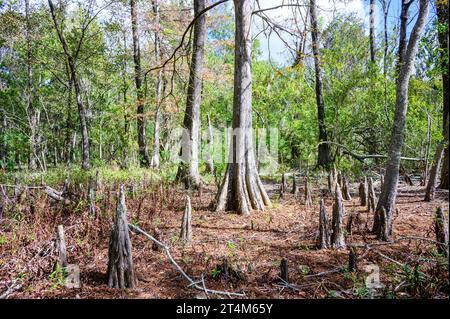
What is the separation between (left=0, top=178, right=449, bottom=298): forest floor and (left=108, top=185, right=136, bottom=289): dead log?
108 mm

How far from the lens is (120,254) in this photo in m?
2.87

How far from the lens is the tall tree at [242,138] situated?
239 inches

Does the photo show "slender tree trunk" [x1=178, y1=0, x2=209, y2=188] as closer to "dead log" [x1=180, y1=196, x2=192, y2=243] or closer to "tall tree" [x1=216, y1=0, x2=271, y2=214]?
"tall tree" [x1=216, y1=0, x2=271, y2=214]

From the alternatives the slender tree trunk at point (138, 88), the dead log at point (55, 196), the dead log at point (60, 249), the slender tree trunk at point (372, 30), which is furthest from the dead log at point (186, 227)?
the slender tree trunk at point (372, 30)

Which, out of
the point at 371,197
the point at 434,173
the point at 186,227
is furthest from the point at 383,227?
the point at 186,227

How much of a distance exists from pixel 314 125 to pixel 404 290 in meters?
11.7

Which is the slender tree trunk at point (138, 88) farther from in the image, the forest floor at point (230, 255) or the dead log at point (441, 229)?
the dead log at point (441, 229)

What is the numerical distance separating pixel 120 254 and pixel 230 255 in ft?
4.66

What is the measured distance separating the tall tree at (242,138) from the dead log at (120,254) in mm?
3209

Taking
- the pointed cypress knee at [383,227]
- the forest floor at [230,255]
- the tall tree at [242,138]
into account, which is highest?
the tall tree at [242,138]

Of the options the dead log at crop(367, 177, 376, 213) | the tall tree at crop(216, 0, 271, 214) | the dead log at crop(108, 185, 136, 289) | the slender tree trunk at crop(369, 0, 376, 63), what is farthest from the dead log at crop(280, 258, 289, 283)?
the slender tree trunk at crop(369, 0, 376, 63)

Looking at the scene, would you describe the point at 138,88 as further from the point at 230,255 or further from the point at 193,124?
the point at 230,255
